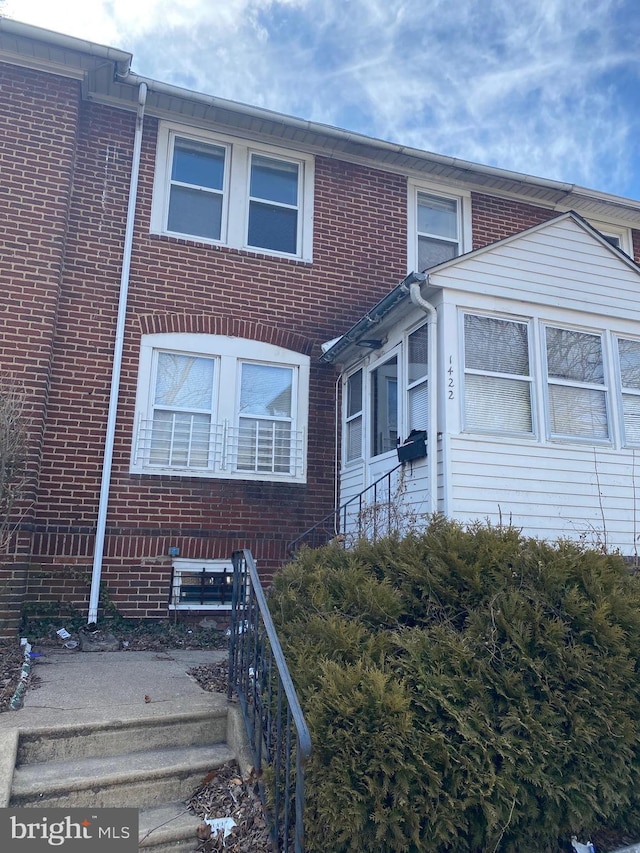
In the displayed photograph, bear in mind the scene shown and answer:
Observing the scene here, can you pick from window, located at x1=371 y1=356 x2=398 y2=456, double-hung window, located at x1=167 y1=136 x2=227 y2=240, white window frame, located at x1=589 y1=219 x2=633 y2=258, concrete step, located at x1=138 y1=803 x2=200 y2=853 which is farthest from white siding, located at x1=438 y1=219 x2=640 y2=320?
concrete step, located at x1=138 y1=803 x2=200 y2=853

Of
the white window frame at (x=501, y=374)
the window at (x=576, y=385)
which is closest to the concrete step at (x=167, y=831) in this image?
the white window frame at (x=501, y=374)

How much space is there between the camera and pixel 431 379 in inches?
232

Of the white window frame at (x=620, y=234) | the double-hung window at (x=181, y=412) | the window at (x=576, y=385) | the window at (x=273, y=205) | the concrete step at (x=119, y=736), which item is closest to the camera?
the concrete step at (x=119, y=736)

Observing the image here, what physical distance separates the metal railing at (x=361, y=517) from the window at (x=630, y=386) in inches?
98.4

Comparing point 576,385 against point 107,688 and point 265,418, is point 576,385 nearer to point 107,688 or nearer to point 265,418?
point 265,418

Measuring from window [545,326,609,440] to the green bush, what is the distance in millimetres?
2871

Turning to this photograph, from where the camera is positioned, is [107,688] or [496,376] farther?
[496,376]

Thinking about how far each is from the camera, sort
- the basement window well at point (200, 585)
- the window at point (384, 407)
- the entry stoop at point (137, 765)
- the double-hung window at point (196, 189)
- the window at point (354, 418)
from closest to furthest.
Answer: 1. the entry stoop at point (137, 765)
2. the basement window well at point (200, 585)
3. the window at point (384, 407)
4. the window at point (354, 418)
5. the double-hung window at point (196, 189)

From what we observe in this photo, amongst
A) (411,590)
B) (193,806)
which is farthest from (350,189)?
(193,806)

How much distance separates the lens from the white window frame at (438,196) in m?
8.70

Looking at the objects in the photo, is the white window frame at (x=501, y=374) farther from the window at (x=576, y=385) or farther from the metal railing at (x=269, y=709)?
the metal railing at (x=269, y=709)

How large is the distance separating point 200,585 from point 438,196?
6403mm

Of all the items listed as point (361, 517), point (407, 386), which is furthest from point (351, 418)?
point (361, 517)

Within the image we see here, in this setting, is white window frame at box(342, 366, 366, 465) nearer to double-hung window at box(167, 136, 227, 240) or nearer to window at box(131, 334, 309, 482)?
window at box(131, 334, 309, 482)
